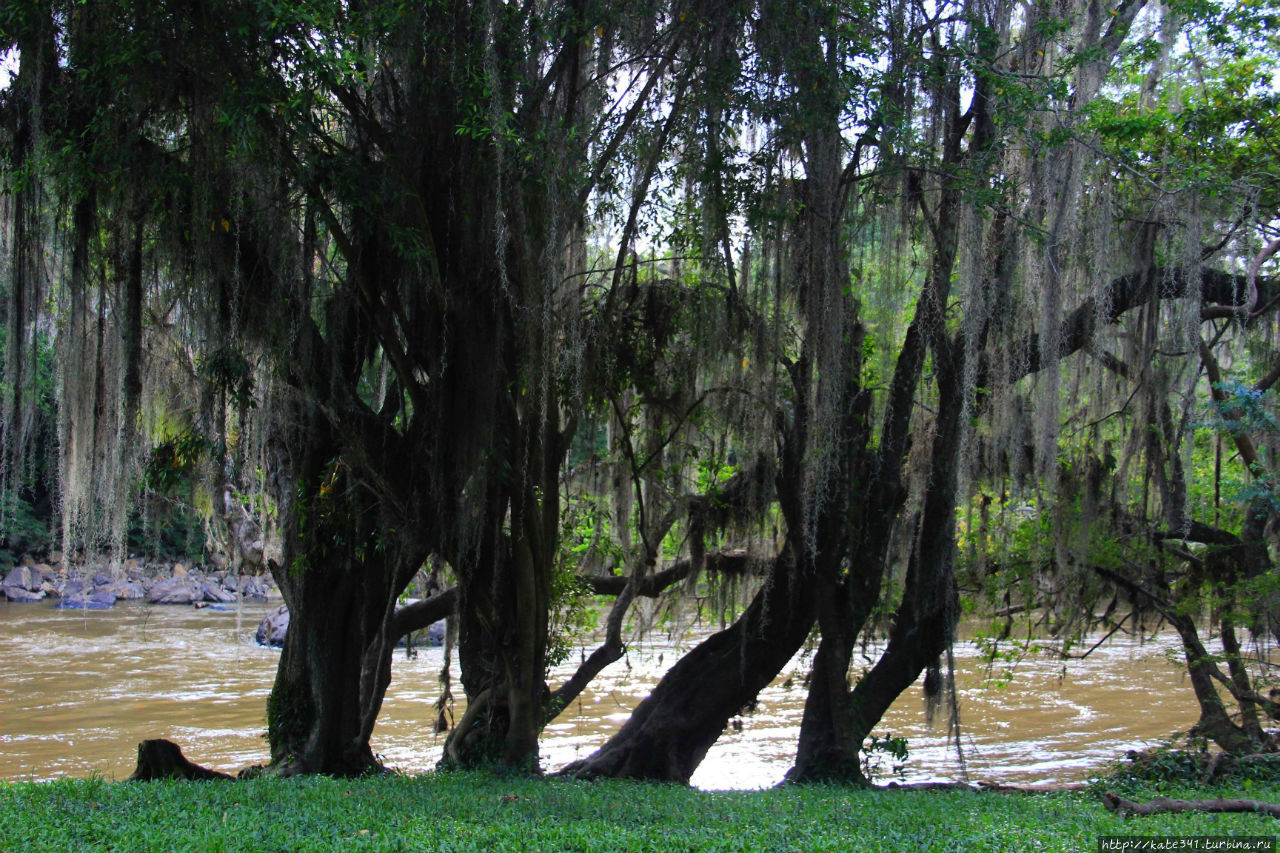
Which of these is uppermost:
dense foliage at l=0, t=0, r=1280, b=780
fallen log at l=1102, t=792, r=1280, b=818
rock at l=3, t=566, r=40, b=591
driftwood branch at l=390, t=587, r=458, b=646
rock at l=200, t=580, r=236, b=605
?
dense foliage at l=0, t=0, r=1280, b=780

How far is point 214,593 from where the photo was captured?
1249 inches

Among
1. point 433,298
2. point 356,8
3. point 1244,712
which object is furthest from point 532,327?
point 1244,712

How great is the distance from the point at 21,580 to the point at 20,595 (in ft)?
2.49

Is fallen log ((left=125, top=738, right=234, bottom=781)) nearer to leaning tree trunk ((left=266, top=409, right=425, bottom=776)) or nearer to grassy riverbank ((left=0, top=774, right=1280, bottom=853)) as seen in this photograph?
grassy riverbank ((left=0, top=774, right=1280, bottom=853))

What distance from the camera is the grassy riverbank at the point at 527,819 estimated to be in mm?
4492

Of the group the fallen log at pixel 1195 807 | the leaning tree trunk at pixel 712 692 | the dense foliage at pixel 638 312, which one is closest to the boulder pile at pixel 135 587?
the dense foliage at pixel 638 312

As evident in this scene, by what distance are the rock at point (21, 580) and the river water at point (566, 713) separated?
885 cm

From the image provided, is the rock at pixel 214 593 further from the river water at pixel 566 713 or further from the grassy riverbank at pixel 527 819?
the grassy riverbank at pixel 527 819

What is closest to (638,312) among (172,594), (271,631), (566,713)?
(566,713)

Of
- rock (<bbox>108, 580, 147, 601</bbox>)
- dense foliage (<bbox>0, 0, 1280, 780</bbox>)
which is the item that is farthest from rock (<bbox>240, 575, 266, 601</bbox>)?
dense foliage (<bbox>0, 0, 1280, 780</bbox>)

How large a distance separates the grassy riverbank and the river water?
10.5 feet

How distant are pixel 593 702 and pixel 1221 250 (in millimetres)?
10840

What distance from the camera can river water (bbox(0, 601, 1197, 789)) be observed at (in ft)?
37.6

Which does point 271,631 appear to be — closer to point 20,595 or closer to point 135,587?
point 135,587
